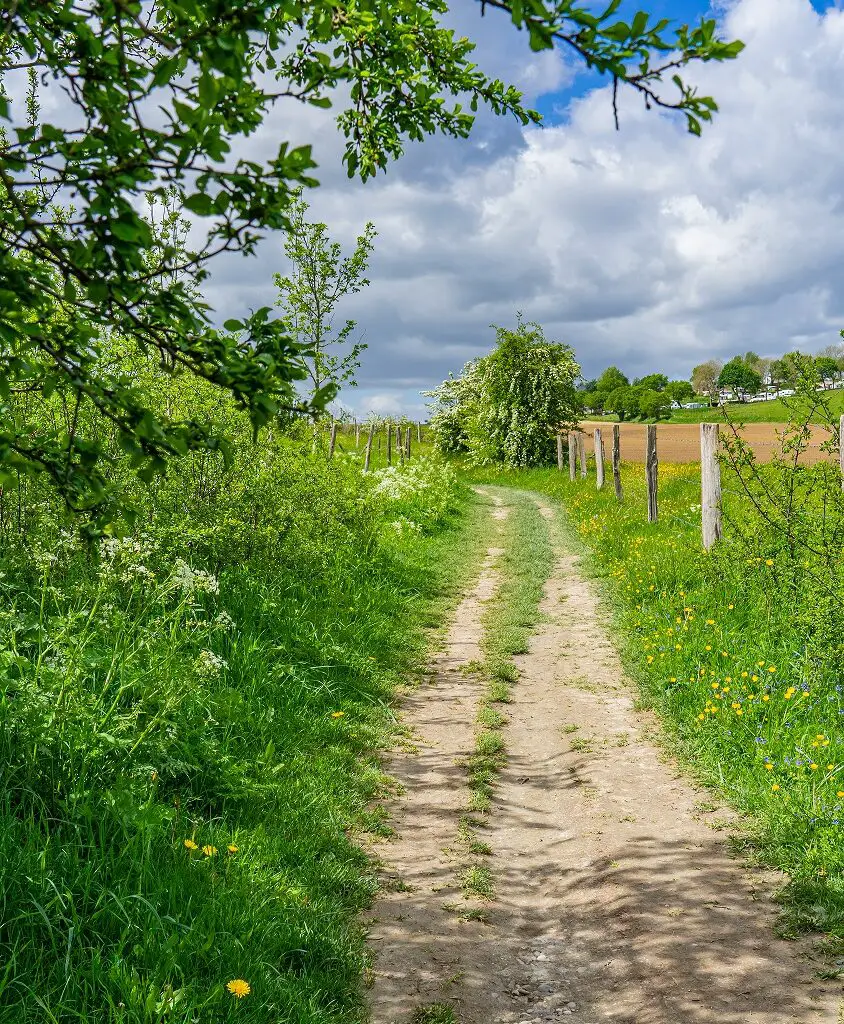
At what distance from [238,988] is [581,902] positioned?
84.1 inches

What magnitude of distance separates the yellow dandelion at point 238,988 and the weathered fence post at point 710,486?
8999 millimetres

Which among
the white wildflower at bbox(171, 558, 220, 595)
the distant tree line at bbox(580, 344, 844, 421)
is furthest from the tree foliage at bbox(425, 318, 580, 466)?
the white wildflower at bbox(171, 558, 220, 595)

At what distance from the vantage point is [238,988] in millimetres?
3465

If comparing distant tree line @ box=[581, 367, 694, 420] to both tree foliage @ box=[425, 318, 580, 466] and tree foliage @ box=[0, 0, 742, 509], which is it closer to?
tree foliage @ box=[425, 318, 580, 466]

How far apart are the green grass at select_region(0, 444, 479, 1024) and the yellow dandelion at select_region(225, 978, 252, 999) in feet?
0.21

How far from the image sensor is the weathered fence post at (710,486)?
1116cm

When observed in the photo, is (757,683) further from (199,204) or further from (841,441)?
(199,204)

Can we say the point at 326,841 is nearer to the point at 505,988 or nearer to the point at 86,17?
the point at 505,988

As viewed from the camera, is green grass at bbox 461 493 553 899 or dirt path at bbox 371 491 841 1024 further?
green grass at bbox 461 493 553 899

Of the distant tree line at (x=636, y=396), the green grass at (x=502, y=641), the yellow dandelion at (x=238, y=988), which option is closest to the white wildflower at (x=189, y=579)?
the green grass at (x=502, y=641)

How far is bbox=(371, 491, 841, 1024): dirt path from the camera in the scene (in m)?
3.94

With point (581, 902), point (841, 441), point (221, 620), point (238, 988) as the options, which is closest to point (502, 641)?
point (221, 620)

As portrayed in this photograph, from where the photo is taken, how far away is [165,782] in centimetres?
507

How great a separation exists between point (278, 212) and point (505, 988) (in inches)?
144
